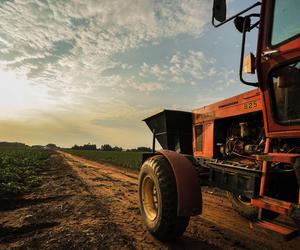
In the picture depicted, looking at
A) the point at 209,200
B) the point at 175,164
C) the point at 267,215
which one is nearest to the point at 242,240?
the point at 267,215

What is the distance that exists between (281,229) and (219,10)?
2.60 metres

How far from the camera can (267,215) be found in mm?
3438

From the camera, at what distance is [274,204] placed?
3.19 meters

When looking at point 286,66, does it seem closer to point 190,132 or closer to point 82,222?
point 190,132

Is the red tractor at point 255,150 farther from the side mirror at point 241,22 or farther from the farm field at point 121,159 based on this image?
the farm field at point 121,159

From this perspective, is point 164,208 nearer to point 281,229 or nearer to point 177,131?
point 281,229

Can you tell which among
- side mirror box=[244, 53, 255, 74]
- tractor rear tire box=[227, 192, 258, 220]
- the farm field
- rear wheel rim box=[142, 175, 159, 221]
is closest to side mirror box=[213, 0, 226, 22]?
side mirror box=[244, 53, 255, 74]

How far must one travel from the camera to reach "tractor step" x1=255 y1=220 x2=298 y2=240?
119 inches

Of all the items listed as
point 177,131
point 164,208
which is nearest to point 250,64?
point 164,208

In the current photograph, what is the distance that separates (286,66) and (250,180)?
4.53ft

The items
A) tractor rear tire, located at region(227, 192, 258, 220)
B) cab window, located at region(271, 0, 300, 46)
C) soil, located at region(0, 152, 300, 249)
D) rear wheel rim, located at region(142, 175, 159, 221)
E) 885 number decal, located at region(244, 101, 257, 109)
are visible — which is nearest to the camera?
cab window, located at region(271, 0, 300, 46)

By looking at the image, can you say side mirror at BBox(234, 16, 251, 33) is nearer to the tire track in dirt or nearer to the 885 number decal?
the 885 number decal

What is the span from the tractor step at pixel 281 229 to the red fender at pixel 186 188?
823 millimetres

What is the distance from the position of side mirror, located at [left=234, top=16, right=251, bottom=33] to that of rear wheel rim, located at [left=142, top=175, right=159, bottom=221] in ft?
8.46
